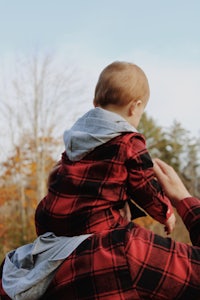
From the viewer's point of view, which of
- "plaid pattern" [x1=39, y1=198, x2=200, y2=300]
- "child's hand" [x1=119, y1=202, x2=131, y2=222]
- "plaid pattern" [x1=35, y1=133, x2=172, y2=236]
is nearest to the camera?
"plaid pattern" [x1=39, y1=198, x2=200, y2=300]

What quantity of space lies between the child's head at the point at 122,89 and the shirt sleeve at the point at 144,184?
168 mm

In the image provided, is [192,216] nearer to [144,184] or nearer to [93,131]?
[144,184]

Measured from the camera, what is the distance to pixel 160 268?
1.22 m

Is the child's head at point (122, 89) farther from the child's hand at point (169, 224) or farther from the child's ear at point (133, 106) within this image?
the child's hand at point (169, 224)

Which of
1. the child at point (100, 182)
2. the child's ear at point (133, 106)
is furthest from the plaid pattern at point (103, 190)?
the child's ear at point (133, 106)

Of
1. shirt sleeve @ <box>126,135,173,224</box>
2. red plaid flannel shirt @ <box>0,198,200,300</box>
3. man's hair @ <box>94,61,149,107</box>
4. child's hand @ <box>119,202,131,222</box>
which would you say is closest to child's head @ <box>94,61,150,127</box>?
man's hair @ <box>94,61,149,107</box>

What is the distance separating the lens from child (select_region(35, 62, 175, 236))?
52.5 inches

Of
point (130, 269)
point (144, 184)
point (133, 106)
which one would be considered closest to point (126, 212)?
point (144, 184)

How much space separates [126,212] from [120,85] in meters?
0.45

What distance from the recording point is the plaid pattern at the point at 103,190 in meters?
1.33

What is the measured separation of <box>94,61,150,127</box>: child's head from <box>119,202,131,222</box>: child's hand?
32cm

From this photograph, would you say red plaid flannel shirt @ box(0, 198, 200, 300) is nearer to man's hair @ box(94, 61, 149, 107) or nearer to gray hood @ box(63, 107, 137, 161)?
gray hood @ box(63, 107, 137, 161)

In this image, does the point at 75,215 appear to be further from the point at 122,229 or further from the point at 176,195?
the point at 176,195

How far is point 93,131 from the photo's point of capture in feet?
4.75
